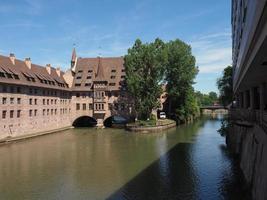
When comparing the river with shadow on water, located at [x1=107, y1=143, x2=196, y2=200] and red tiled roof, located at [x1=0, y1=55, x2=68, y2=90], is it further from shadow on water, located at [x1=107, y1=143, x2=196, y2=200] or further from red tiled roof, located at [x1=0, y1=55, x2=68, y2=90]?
red tiled roof, located at [x1=0, y1=55, x2=68, y2=90]

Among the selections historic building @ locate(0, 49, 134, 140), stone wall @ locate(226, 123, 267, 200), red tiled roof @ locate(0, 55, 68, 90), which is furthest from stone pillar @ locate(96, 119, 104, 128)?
stone wall @ locate(226, 123, 267, 200)

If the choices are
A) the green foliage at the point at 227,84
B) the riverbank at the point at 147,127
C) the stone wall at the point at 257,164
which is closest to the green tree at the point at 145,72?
the riverbank at the point at 147,127

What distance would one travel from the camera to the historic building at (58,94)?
53938 mm

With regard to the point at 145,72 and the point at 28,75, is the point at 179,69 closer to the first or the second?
the point at 145,72

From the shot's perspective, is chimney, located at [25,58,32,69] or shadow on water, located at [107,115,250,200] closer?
shadow on water, located at [107,115,250,200]

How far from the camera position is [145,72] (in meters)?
67.8

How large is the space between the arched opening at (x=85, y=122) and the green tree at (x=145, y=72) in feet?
59.5

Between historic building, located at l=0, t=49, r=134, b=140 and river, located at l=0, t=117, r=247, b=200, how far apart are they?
36.1 ft

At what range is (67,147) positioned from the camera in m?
44.8

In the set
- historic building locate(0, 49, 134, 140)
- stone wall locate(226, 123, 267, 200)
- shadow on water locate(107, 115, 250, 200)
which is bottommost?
shadow on water locate(107, 115, 250, 200)

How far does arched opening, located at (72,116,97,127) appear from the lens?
80062 millimetres

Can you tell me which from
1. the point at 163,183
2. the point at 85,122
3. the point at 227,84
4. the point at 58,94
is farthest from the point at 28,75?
the point at 227,84

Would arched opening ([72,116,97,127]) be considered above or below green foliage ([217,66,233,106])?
below

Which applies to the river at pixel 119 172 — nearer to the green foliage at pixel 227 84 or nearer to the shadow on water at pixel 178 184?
the shadow on water at pixel 178 184
